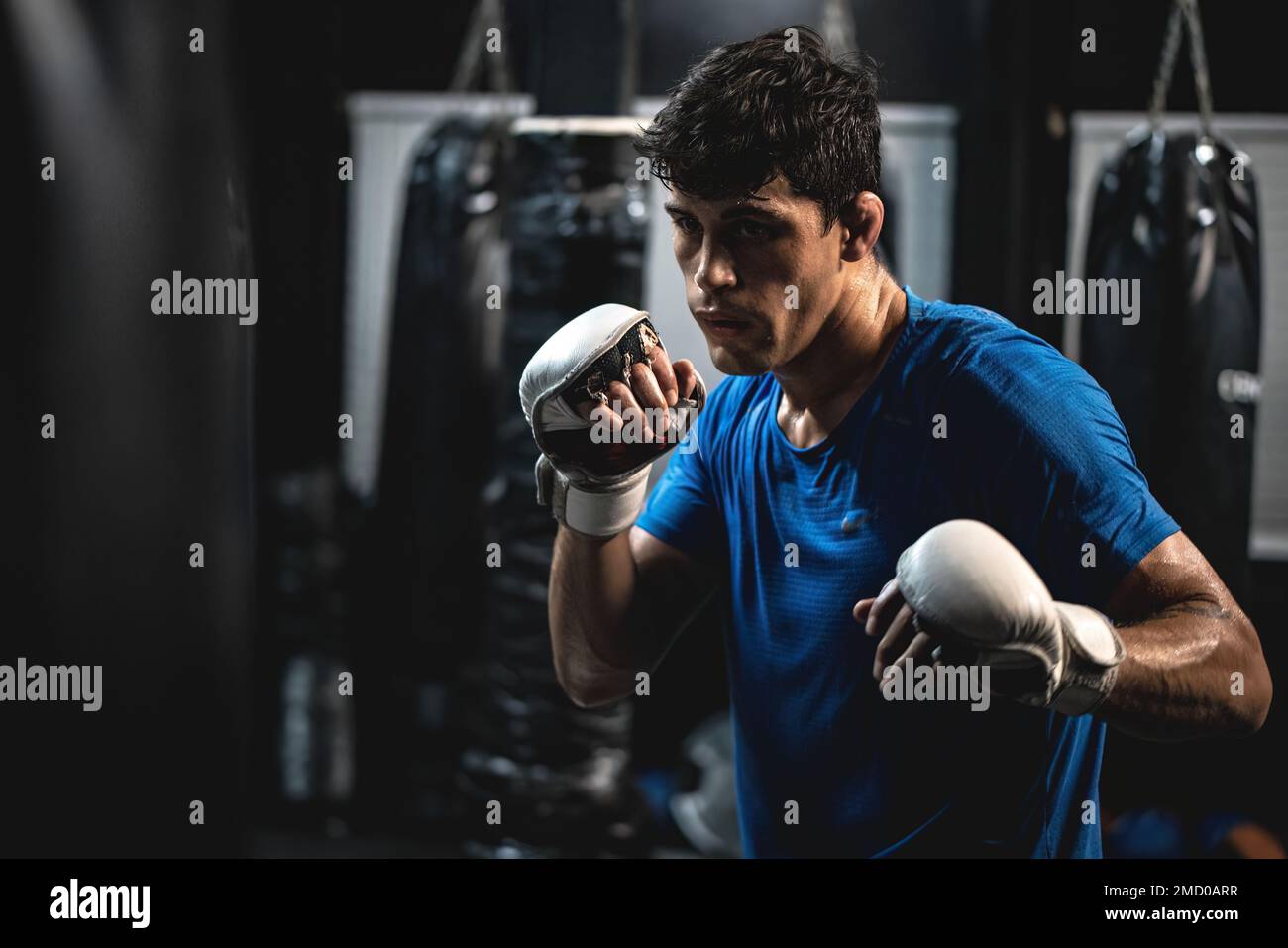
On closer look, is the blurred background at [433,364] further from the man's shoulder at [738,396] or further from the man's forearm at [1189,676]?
the man's forearm at [1189,676]

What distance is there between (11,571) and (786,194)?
1.29 meters

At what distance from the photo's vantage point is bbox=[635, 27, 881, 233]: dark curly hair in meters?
1.11

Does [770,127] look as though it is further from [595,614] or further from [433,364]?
[433,364]

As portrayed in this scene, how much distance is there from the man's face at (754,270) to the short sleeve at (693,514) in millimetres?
258

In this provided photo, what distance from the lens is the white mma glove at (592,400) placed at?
1.14m

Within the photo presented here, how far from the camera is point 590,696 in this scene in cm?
140

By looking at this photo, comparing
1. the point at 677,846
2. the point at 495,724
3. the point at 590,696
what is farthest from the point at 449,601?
the point at 590,696

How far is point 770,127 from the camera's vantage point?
3.65 feet

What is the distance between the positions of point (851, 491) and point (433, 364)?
1.62 meters

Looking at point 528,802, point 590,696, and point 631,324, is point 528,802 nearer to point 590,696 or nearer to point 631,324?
point 590,696

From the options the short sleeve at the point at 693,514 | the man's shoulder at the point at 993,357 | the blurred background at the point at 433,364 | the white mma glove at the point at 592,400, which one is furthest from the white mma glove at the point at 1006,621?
the blurred background at the point at 433,364

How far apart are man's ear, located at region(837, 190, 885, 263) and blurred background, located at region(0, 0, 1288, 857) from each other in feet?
Result: 3.24

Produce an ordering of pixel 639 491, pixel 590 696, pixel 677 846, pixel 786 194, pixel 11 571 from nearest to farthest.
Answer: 1. pixel 786 194
2. pixel 639 491
3. pixel 590 696
4. pixel 11 571
5. pixel 677 846

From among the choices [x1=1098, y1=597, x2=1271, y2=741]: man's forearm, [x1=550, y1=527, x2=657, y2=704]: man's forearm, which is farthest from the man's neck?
[x1=1098, y1=597, x2=1271, y2=741]: man's forearm
